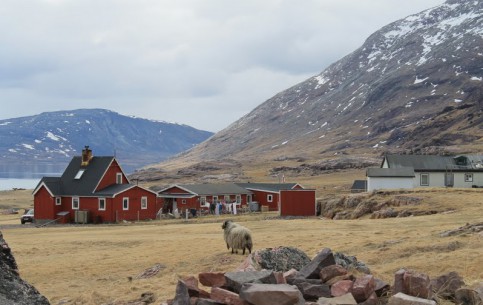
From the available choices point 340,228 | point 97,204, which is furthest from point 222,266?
point 97,204

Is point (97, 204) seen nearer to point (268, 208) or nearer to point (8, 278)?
point (268, 208)

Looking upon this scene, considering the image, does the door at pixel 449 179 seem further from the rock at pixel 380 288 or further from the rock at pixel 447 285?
the rock at pixel 380 288

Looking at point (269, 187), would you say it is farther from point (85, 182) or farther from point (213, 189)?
point (85, 182)

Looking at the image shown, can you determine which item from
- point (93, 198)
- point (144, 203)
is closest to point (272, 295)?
point (93, 198)

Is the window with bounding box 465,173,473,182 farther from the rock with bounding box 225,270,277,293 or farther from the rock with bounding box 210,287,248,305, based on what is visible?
the rock with bounding box 210,287,248,305

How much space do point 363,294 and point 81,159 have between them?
216 feet

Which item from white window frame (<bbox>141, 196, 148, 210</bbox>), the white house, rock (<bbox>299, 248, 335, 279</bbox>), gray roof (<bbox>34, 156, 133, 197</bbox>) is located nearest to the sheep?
rock (<bbox>299, 248, 335, 279</bbox>)

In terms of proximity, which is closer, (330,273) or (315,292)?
(315,292)

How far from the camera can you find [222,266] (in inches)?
875

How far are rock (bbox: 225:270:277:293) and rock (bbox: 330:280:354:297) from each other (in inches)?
44.9

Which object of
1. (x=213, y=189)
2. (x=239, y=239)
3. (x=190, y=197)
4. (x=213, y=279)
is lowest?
(x=190, y=197)

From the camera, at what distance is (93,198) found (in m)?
66.2

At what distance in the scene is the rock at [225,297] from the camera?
10.8 meters

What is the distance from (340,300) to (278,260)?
18.9ft
